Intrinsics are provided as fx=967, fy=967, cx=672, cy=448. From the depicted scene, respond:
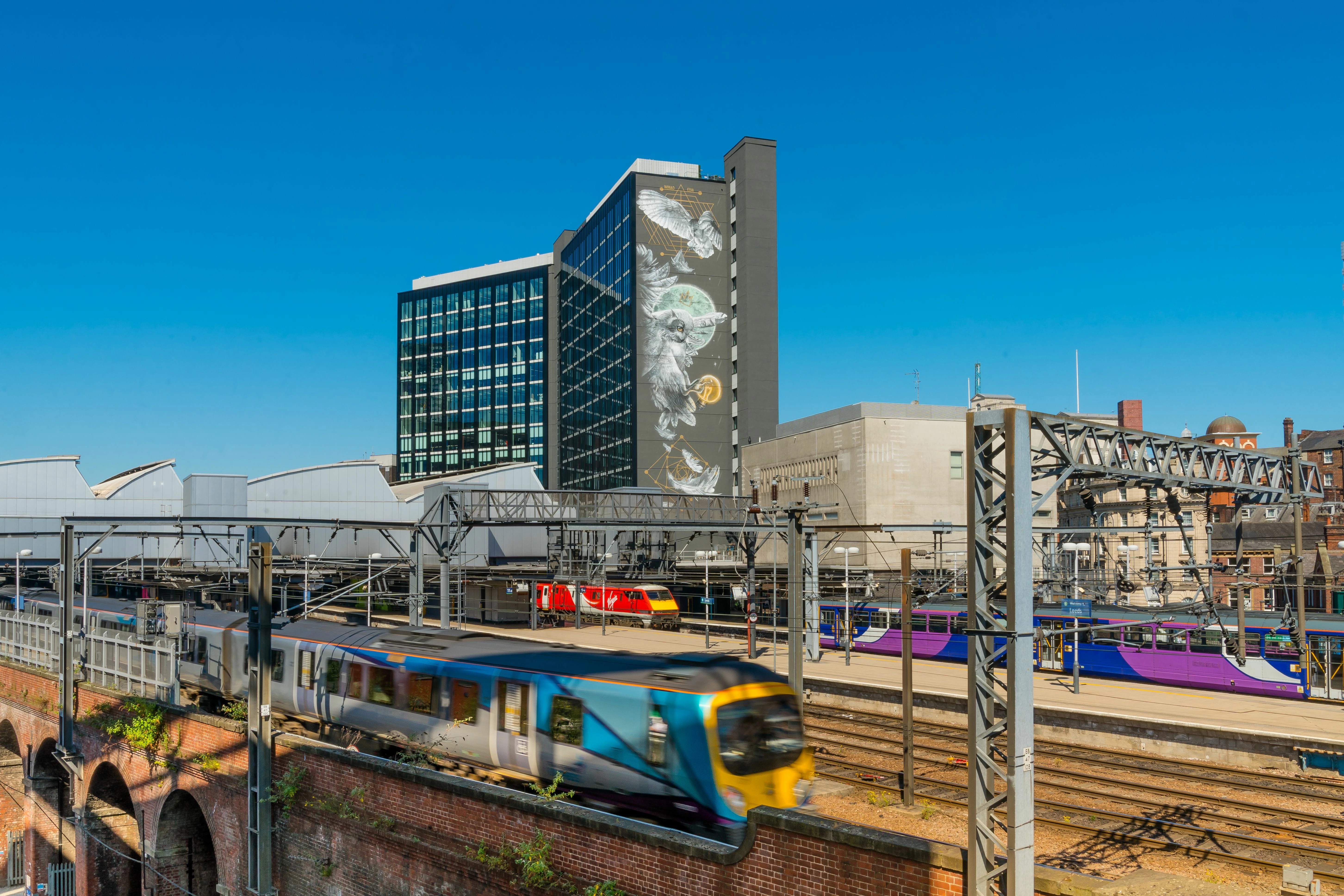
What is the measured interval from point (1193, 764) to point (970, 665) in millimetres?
14689

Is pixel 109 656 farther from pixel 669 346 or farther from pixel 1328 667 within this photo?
pixel 669 346

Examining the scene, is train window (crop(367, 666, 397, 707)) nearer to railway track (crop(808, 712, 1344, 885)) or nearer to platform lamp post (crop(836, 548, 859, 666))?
railway track (crop(808, 712, 1344, 885))

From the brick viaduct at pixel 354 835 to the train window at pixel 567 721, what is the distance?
1.82 meters

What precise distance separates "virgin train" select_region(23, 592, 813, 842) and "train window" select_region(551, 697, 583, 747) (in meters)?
0.02

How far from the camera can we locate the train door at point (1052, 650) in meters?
34.2

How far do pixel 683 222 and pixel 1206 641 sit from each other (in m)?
65.8

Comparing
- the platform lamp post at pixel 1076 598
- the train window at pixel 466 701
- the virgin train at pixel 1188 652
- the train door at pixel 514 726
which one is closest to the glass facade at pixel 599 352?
the platform lamp post at pixel 1076 598

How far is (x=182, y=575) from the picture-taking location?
149 feet

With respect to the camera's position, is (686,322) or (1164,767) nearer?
(1164,767)

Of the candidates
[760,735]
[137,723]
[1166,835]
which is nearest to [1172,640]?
[1166,835]

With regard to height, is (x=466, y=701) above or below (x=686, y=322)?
below

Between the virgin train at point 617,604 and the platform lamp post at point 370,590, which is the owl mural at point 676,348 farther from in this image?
the virgin train at point 617,604

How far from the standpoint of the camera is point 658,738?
14.9 meters

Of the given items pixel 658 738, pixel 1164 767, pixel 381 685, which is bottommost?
pixel 1164 767
